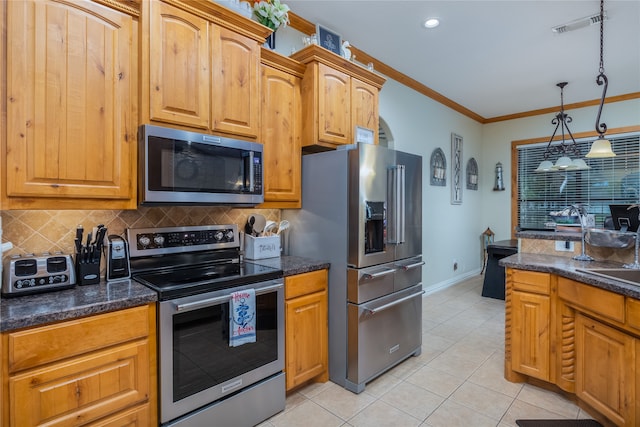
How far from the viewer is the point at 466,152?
5629 millimetres

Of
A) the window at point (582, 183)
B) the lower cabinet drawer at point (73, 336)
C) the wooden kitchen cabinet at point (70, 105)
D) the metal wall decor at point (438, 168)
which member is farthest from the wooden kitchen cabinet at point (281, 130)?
the window at point (582, 183)

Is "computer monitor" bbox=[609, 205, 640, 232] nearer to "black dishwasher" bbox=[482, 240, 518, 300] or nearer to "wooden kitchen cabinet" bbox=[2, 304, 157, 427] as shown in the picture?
"black dishwasher" bbox=[482, 240, 518, 300]

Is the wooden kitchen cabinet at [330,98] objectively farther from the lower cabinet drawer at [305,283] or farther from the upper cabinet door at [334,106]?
the lower cabinet drawer at [305,283]

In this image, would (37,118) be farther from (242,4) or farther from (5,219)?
(242,4)

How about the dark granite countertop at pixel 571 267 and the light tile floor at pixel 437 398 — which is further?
the light tile floor at pixel 437 398

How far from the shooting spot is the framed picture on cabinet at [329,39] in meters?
2.79

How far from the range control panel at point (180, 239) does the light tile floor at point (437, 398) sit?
115cm

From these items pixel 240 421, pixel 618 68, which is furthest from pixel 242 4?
pixel 618 68

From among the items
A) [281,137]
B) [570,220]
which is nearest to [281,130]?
[281,137]

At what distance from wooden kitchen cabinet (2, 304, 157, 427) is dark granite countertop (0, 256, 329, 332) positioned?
0.03 metres

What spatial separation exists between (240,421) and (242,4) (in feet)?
8.36

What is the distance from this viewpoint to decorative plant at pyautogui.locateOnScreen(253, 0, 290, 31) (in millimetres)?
2328

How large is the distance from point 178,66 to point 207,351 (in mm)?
1551

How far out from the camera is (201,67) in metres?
1.96
